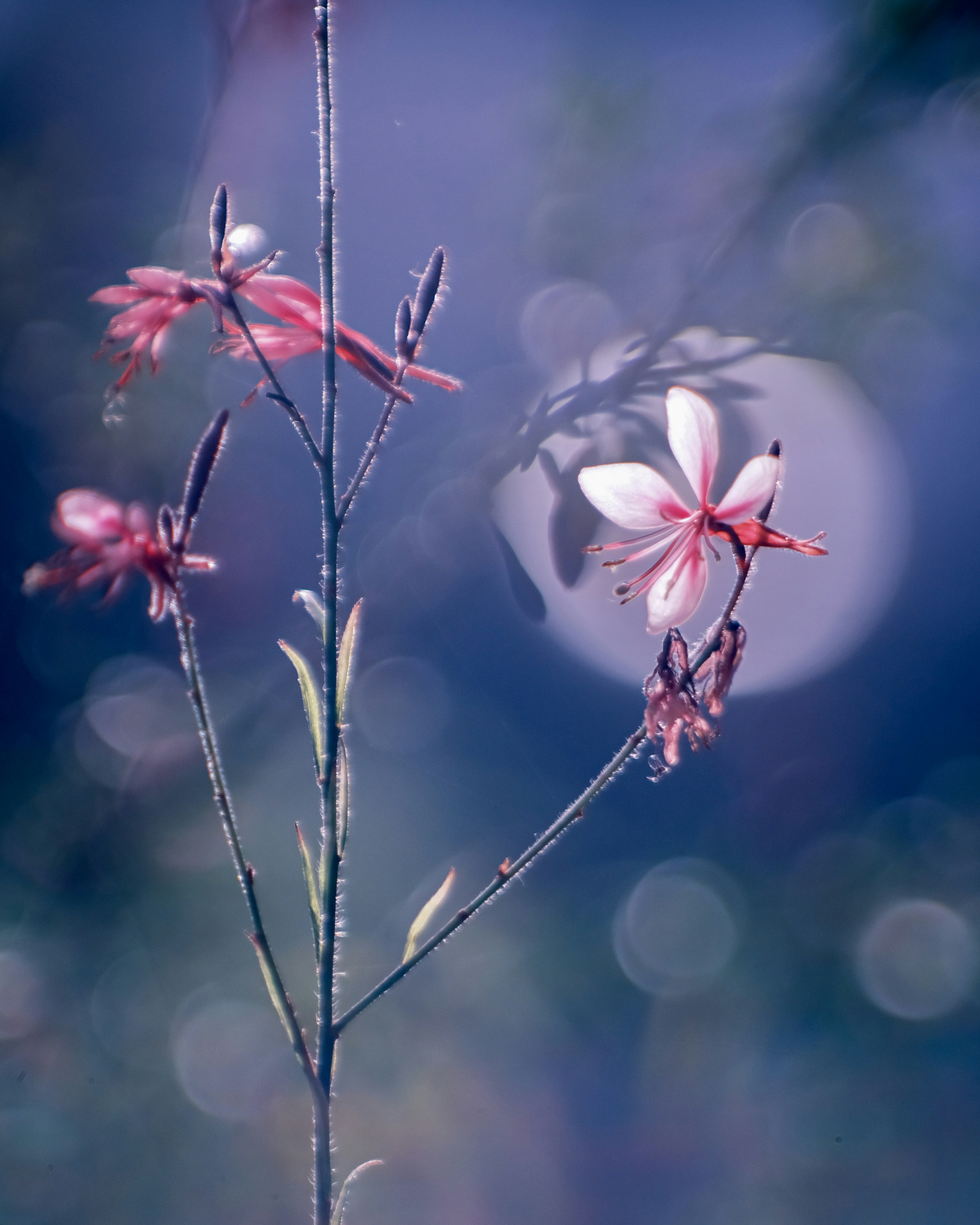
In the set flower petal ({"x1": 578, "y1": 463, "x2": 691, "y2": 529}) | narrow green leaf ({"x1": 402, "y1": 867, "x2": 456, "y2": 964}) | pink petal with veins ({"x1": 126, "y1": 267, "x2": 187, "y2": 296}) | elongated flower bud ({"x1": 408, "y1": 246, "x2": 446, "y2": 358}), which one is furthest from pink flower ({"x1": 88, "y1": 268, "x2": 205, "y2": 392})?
narrow green leaf ({"x1": 402, "y1": 867, "x2": 456, "y2": 964})

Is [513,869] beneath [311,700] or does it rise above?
beneath

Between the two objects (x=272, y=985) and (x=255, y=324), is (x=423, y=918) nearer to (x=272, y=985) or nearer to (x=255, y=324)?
(x=272, y=985)

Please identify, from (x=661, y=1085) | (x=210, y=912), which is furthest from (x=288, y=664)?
(x=661, y=1085)

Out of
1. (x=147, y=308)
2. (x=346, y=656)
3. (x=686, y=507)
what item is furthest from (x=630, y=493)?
(x=147, y=308)

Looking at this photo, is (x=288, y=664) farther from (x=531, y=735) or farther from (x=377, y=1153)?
(x=377, y=1153)

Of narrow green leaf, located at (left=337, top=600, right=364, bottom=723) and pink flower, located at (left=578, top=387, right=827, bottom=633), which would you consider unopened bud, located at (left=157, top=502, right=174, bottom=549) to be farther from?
pink flower, located at (left=578, top=387, right=827, bottom=633)

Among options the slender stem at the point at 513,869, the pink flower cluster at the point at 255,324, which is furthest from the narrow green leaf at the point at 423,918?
the pink flower cluster at the point at 255,324
